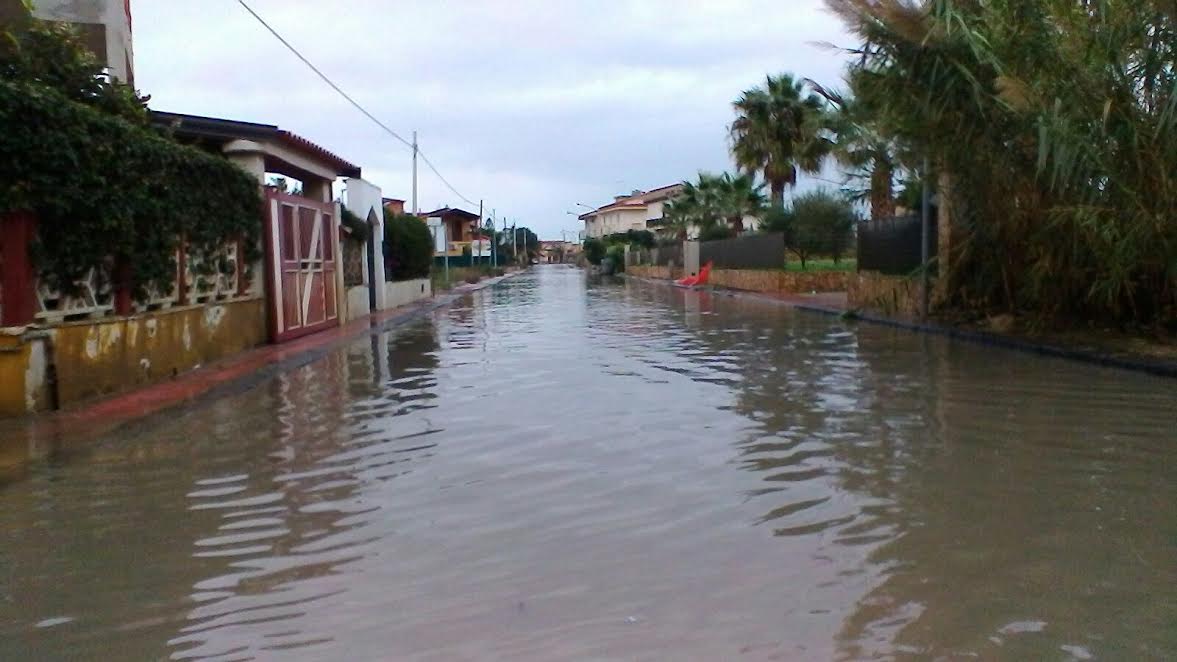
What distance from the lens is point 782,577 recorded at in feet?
17.5

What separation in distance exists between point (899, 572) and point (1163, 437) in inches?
182

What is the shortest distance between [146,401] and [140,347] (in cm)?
162

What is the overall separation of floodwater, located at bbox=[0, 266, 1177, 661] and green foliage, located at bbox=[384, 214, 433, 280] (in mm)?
24142

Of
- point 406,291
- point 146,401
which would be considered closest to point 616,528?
point 146,401

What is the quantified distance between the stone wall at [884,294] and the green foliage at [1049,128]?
438 cm

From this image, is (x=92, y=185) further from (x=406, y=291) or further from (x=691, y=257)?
(x=691, y=257)

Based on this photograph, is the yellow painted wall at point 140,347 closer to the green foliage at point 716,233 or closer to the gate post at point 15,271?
the gate post at point 15,271

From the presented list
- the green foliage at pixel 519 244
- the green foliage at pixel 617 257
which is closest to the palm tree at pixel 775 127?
the green foliage at pixel 617 257

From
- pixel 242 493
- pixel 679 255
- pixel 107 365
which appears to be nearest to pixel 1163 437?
pixel 242 493

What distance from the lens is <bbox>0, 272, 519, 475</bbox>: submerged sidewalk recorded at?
9328 millimetres

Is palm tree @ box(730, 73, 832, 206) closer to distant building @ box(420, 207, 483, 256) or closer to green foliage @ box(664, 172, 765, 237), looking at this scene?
green foliage @ box(664, 172, 765, 237)

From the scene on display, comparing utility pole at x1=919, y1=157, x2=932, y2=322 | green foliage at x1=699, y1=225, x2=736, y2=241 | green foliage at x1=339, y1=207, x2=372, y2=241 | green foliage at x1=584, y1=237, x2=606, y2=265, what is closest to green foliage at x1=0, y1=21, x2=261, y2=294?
green foliage at x1=339, y1=207, x2=372, y2=241

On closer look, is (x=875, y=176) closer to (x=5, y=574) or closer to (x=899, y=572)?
(x=899, y=572)

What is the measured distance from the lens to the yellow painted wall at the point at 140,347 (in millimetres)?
11328
